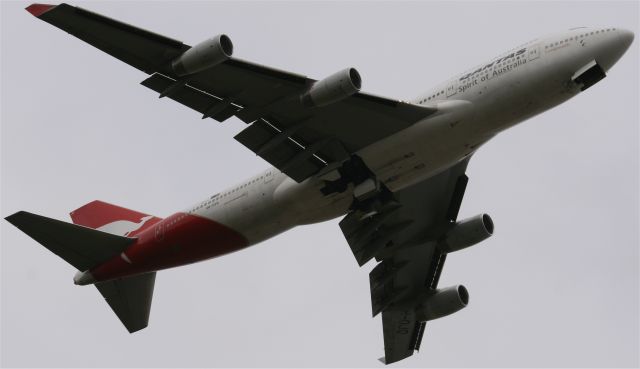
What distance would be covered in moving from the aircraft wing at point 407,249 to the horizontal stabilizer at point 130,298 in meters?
10.3

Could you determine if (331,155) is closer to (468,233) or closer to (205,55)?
(205,55)

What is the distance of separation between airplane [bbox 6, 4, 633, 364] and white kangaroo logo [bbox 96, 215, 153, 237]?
0.08m

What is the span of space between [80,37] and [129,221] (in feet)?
47.4

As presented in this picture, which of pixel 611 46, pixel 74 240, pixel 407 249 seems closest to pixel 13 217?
pixel 74 240

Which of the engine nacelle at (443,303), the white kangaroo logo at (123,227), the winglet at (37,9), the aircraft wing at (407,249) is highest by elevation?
the winglet at (37,9)

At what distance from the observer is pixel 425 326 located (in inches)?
1901

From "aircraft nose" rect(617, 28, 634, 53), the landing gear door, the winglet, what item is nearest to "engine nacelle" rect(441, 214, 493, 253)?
the landing gear door

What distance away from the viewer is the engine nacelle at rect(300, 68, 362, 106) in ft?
115

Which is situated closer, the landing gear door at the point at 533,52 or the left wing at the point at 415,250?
the landing gear door at the point at 533,52

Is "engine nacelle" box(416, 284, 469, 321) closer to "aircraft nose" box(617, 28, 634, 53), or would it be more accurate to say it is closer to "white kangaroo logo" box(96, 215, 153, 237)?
"white kangaroo logo" box(96, 215, 153, 237)

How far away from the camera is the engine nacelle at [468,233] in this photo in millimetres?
44594

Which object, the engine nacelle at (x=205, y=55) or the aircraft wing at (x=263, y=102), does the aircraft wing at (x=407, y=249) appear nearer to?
the aircraft wing at (x=263, y=102)

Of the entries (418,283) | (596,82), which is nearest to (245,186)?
(418,283)

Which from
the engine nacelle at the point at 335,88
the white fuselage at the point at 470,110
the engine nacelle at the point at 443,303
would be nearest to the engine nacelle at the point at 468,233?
the engine nacelle at the point at 443,303
